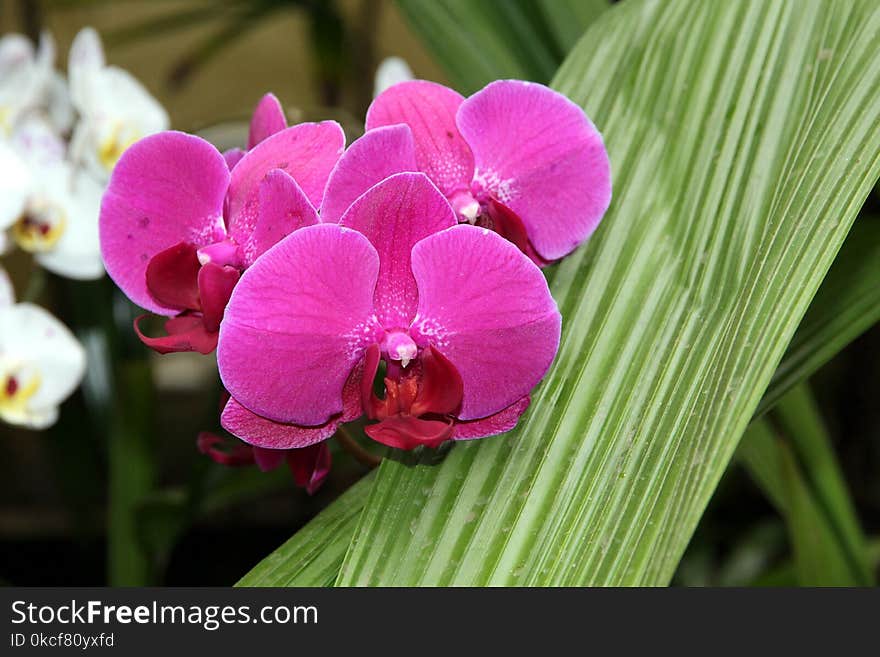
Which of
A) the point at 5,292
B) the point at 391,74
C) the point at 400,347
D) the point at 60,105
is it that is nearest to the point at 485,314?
the point at 400,347

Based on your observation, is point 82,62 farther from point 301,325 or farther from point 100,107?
point 301,325

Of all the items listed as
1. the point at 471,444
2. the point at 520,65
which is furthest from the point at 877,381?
the point at 471,444

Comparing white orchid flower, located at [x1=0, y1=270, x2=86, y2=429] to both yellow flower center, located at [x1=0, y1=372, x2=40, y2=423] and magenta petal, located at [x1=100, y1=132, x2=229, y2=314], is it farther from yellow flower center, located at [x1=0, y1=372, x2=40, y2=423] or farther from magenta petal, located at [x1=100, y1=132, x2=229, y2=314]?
magenta petal, located at [x1=100, y1=132, x2=229, y2=314]

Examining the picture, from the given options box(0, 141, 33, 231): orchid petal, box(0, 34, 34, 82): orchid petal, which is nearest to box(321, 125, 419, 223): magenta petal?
box(0, 141, 33, 231): orchid petal

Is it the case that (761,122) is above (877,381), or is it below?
above

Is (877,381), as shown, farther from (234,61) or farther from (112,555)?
(234,61)

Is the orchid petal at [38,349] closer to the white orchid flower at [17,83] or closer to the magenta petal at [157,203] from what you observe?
Result: the white orchid flower at [17,83]
